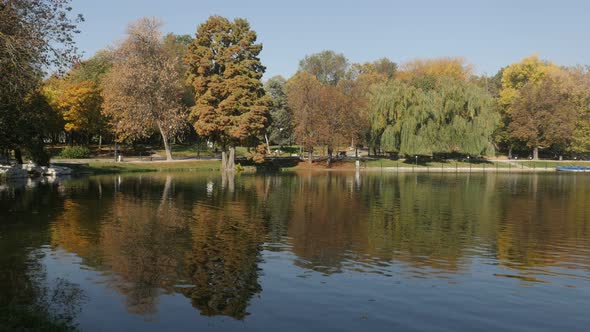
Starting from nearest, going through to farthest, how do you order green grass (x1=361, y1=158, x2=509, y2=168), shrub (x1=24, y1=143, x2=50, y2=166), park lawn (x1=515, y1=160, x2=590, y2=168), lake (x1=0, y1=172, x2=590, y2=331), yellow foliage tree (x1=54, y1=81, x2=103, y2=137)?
lake (x1=0, y1=172, x2=590, y2=331), shrub (x1=24, y1=143, x2=50, y2=166), yellow foliage tree (x1=54, y1=81, x2=103, y2=137), green grass (x1=361, y1=158, x2=509, y2=168), park lawn (x1=515, y1=160, x2=590, y2=168)

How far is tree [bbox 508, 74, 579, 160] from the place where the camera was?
301 feet

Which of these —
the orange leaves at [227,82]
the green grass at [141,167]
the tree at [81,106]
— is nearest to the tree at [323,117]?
the orange leaves at [227,82]

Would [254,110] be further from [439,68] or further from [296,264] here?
[439,68]

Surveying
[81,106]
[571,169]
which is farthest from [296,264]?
[571,169]

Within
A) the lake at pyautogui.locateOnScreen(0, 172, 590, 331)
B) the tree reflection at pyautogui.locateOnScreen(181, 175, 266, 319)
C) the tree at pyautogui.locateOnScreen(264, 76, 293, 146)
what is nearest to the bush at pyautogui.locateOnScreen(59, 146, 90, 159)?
the tree at pyautogui.locateOnScreen(264, 76, 293, 146)

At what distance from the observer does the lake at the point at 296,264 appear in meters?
13.3

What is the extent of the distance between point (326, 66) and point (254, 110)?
90.4 meters

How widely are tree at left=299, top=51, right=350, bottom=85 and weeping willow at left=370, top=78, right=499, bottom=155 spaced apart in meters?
73.3

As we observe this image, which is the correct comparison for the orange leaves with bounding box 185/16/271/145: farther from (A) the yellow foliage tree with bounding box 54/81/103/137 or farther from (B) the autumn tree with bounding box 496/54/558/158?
(B) the autumn tree with bounding box 496/54/558/158

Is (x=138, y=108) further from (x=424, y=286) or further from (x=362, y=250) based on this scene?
(x=424, y=286)

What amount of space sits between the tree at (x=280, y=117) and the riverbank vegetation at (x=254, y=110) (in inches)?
10.5

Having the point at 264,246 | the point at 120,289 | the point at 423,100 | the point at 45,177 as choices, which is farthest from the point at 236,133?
the point at 120,289

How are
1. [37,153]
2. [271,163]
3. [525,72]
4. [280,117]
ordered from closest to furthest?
[37,153] < [271,163] < [280,117] < [525,72]

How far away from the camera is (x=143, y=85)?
66562 mm
